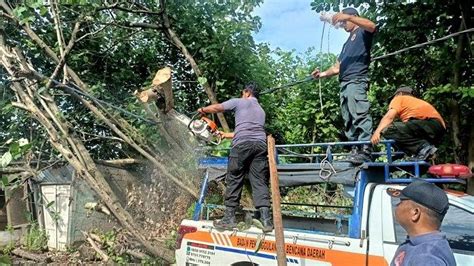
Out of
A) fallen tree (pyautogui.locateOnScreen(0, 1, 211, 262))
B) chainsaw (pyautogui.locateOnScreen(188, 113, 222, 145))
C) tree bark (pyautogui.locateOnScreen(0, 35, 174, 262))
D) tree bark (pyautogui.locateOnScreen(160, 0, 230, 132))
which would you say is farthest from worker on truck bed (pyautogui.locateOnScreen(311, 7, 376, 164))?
tree bark (pyautogui.locateOnScreen(160, 0, 230, 132))

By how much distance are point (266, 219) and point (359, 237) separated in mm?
1061

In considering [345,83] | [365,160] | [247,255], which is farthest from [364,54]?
[247,255]

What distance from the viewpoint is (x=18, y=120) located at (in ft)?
30.0

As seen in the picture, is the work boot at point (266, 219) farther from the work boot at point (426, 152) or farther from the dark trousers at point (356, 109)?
the work boot at point (426, 152)

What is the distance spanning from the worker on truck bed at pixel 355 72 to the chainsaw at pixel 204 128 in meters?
1.68

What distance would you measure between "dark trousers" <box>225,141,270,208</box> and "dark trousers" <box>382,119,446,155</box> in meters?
1.33

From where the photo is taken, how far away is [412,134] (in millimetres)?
4734

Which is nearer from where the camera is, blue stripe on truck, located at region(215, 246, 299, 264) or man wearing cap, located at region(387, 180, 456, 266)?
man wearing cap, located at region(387, 180, 456, 266)

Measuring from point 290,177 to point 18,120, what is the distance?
6.10m

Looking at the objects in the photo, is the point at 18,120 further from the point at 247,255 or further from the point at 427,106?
the point at 427,106

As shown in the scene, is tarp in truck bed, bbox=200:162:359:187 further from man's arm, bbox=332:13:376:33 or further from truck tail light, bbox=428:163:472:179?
Answer: man's arm, bbox=332:13:376:33

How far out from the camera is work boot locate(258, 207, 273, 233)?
4.89 metres

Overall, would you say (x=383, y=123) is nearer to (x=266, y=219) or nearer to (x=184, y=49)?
(x=266, y=219)

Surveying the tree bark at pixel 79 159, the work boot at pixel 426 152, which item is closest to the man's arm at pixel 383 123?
the work boot at pixel 426 152
